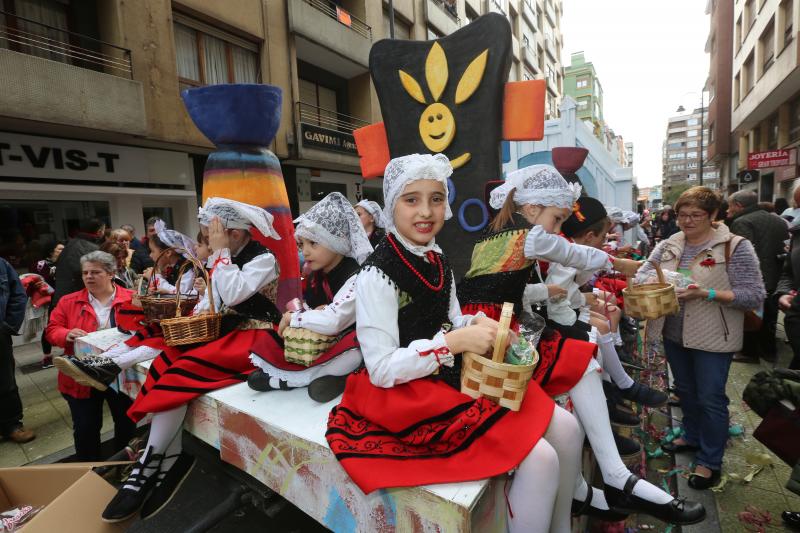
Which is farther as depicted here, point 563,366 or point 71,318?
point 71,318

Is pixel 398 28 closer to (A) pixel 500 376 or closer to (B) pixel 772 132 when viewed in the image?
(B) pixel 772 132

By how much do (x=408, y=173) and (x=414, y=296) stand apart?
1.75ft

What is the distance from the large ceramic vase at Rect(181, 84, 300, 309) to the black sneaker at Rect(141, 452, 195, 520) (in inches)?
59.0

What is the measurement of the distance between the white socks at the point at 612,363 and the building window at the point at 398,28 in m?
15.1

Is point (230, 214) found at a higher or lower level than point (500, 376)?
higher

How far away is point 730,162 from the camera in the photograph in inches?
1049

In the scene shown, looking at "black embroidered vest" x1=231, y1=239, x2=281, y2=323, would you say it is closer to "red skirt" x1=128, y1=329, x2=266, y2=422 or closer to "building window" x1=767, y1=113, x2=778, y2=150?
"red skirt" x1=128, y1=329, x2=266, y2=422

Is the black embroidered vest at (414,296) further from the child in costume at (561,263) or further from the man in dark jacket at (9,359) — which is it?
the man in dark jacket at (9,359)

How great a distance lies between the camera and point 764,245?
4637mm

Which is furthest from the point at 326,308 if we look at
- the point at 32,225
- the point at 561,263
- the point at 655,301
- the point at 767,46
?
the point at 767,46

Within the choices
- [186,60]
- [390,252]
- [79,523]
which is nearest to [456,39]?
[390,252]

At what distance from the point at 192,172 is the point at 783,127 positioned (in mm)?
20029

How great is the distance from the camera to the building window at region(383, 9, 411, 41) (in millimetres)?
14914

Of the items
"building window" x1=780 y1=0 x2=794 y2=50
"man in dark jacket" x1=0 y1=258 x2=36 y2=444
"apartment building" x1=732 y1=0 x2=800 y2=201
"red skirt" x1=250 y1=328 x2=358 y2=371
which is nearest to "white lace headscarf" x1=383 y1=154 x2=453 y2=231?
"red skirt" x1=250 y1=328 x2=358 y2=371
